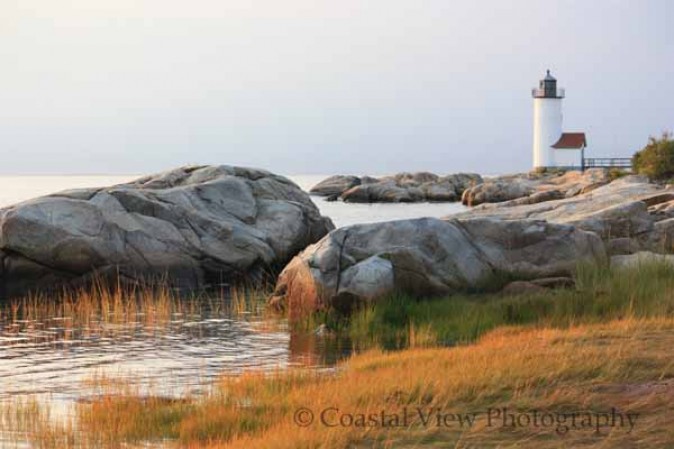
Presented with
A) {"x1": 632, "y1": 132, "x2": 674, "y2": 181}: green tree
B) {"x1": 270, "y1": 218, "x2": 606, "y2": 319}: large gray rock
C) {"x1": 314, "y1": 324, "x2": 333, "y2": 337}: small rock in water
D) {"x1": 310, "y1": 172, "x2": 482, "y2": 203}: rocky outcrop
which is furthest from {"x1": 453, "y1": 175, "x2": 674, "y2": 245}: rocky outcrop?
{"x1": 310, "y1": 172, "x2": 482, "y2": 203}: rocky outcrop

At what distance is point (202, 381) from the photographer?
14.6 meters

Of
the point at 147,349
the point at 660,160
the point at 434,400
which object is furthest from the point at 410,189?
the point at 434,400

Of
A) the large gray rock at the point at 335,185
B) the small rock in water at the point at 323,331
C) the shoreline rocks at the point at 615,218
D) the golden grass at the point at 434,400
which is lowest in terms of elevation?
the large gray rock at the point at 335,185

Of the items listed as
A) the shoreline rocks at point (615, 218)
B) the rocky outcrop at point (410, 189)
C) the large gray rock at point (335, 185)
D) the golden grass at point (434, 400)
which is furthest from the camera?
the large gray rock at point (335, 185)

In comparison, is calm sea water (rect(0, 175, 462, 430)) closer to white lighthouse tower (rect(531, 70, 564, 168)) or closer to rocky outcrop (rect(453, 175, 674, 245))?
rocky outcrop (rect(453, 175, 674, 245))

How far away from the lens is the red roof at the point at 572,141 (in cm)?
10911

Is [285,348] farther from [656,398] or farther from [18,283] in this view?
[18,283]

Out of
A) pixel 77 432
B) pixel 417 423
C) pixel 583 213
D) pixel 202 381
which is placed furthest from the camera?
pixel 583 213

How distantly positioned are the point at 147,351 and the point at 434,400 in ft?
28.5

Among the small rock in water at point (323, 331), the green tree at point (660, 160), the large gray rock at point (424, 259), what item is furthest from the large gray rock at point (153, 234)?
the green tree at point (660, 160)

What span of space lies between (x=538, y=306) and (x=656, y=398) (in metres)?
8.52

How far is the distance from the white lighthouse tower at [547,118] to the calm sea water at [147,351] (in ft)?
301

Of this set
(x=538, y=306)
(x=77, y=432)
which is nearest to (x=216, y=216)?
(x=538, y=306)

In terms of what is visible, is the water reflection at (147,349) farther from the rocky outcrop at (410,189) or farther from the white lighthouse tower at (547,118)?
the white lighthouse tower at (547,118)
